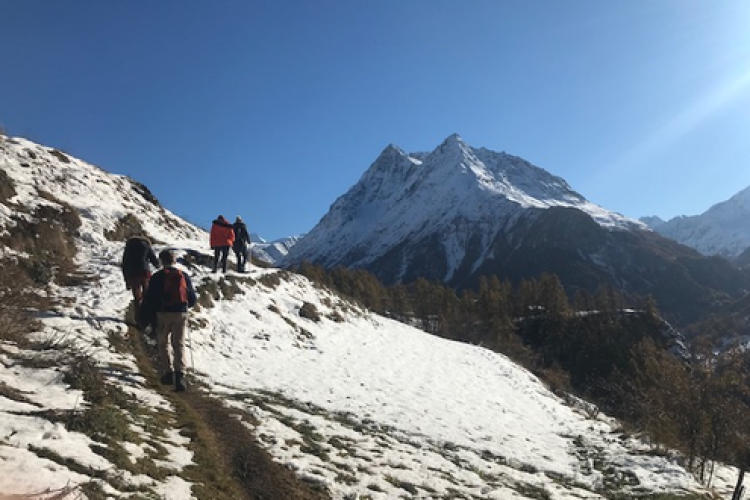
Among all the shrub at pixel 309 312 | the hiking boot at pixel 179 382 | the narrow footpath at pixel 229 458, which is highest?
the shrub at pixel 309 312

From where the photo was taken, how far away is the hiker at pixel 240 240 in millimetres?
26266

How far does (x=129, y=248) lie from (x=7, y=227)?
6957 millimetres

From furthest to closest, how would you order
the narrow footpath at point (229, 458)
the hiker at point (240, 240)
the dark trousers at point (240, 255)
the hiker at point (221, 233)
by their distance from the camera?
the dark trousers at point (240, 255)
the hiker at point (240, 240)
the hiker at point (221, 233)
the narrow footpath at point (229, 458)

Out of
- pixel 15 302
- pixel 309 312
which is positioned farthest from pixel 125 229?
pixel 15 302

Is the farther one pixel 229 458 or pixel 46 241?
pixel 46 241

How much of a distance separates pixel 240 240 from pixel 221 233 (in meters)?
3.09

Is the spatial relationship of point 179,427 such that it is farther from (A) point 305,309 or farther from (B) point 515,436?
(A) point 305,309

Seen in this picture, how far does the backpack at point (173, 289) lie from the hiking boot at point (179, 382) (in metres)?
1.73

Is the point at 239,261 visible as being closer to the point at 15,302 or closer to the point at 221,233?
the point at 221,233

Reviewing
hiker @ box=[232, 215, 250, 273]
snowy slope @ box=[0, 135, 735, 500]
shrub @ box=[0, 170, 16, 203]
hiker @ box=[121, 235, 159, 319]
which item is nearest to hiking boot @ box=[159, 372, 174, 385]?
snowy slope @ box=[0, 135, 735, 500]

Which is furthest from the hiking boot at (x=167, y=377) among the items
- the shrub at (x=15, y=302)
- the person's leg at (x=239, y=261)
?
the person's leg at (x=239, y=261)

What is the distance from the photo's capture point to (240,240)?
26.8m

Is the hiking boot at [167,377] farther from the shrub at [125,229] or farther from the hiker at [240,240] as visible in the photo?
the shrub at [125,229]

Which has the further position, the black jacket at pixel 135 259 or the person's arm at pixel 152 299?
the black jacket at pixel 135 259
